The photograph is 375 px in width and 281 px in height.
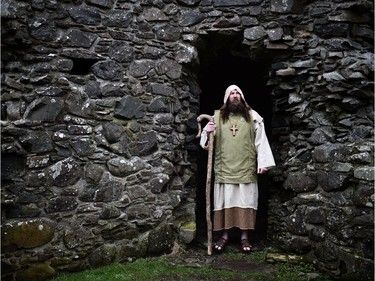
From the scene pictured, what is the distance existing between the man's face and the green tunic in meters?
0.21

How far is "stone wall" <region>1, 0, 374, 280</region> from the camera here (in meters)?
4.34

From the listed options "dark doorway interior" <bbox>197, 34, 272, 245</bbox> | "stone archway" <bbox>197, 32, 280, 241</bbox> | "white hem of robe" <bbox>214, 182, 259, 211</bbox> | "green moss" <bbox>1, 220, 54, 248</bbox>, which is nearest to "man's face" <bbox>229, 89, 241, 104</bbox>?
"stone archway" <bbox>197, 32, 280, 241</bbox>

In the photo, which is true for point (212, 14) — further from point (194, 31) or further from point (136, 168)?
point (136, 168)

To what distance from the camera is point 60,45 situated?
470 centimetres

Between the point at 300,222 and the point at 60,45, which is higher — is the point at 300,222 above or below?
below

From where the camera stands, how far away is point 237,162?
525 centimetres

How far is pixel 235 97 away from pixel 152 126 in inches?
47.2

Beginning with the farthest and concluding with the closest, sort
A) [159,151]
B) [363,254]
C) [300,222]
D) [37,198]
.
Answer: [159,151]
[300,222]
[37,198]
[363,254]

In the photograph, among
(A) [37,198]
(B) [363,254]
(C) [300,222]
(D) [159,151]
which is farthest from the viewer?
(D) [159,151]

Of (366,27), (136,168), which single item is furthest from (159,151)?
(366,27)

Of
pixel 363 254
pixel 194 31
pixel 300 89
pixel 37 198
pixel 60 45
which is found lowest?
pixel 363 254

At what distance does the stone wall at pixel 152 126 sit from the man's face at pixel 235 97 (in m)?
0.53

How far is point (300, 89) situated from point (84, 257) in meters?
3.45

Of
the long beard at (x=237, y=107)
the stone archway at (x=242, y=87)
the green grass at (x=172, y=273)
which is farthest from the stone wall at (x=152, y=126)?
the stone archway at (x=242, y=87)
